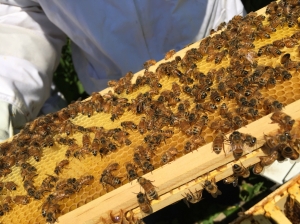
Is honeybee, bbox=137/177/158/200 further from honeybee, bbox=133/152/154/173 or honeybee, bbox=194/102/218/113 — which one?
honeybee, bbox=194/102/218/113

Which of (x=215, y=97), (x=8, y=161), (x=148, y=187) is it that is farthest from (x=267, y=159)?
(x=8, y=161)

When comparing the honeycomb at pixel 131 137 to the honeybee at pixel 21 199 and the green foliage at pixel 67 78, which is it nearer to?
the honeybee at pixel 21 199

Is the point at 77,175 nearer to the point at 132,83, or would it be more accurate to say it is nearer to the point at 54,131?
the point at 54,131

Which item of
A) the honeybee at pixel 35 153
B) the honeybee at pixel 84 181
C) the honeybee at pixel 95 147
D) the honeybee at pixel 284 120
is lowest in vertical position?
the honeybee at pixel 284 120

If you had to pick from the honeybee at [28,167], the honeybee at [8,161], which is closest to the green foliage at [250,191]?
the honeybee at [28,167]

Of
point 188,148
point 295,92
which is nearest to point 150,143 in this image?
point 188,148

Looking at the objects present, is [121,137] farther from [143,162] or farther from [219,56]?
[219,56]

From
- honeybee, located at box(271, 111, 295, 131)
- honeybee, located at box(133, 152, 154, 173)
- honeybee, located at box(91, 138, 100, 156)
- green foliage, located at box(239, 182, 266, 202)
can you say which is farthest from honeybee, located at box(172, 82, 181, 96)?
green foliage, located at box(239, 182, 266, 202)
